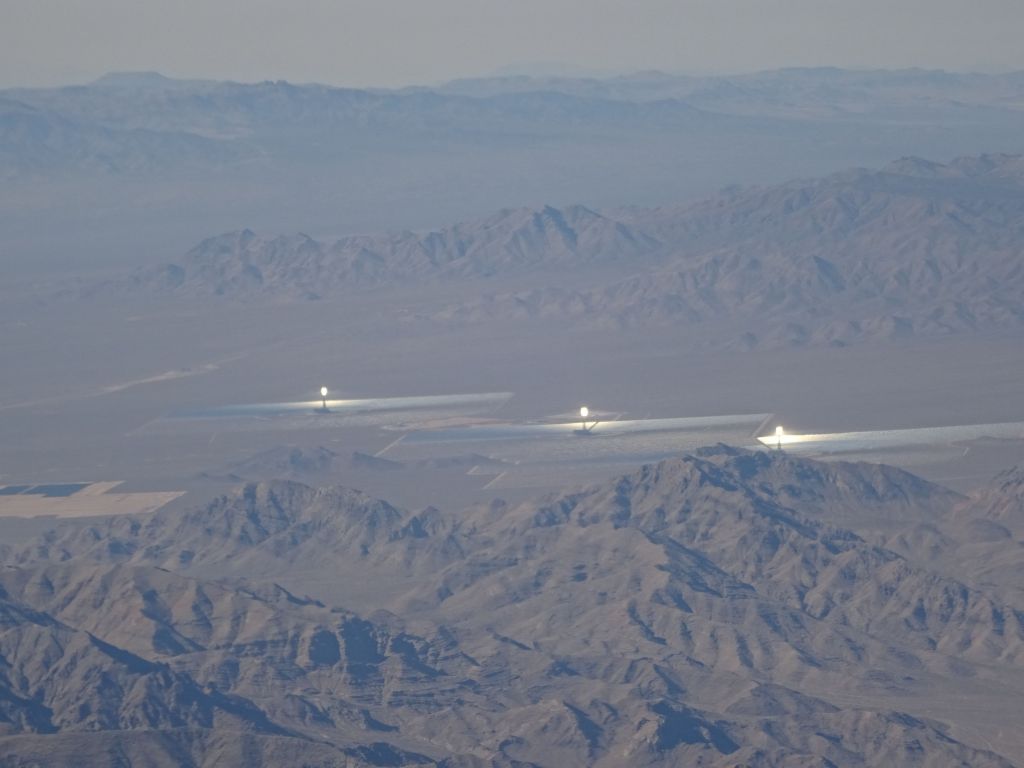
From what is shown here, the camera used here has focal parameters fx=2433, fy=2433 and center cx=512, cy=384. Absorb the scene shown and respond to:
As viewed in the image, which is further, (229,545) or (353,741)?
(229,545)

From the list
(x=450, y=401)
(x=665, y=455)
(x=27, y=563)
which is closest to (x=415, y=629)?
(x=27, y=563)

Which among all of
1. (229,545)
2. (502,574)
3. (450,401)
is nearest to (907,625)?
(502,574)

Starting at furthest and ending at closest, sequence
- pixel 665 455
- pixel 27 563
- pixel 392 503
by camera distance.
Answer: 1. pixel 665 455
2. pixel 392 503
3. pixel 27 563

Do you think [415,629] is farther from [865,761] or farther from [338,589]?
[865,761]

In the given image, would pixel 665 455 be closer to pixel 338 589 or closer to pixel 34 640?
pixel 338 589

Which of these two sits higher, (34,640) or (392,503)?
(34,640)

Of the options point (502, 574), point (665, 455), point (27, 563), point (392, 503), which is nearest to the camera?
point (502, 574)
